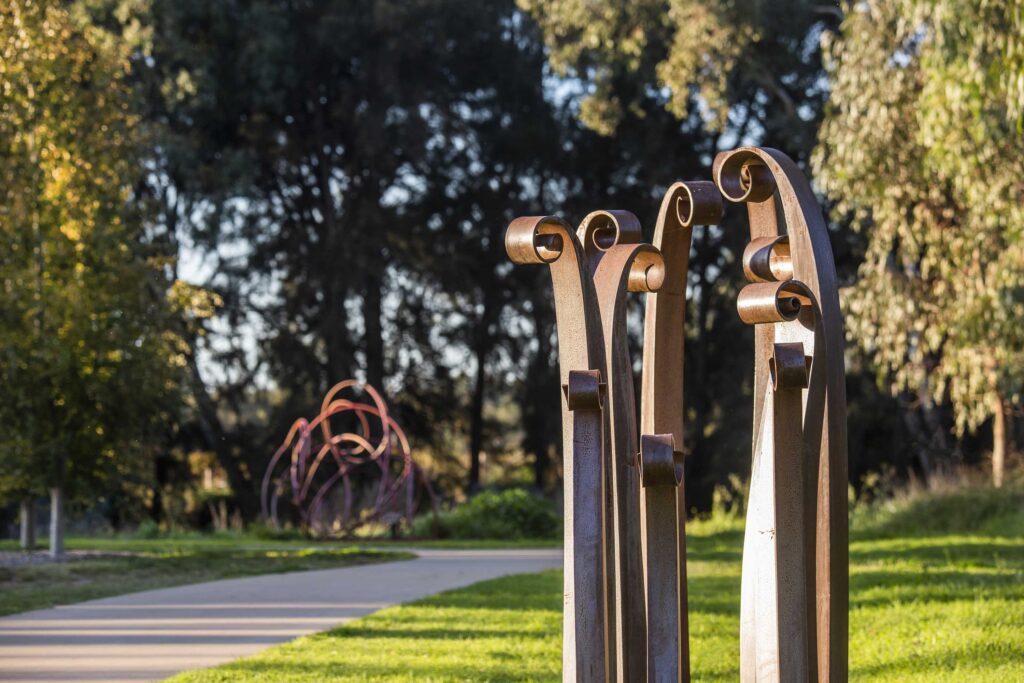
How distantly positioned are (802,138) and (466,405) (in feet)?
35.9

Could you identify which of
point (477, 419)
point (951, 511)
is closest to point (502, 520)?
point (951, 511)

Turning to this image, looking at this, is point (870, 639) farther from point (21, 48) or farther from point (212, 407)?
point (212, 407)

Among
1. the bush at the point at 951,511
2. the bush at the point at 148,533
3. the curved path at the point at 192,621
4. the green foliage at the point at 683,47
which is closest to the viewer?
the curved path at the point at 192,621

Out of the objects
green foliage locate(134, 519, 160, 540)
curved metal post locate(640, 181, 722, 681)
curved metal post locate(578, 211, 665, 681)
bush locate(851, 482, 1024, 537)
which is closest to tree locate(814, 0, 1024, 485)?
bush locate(851, 482, 1024, 537)

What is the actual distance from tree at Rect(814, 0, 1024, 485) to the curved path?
559 cm

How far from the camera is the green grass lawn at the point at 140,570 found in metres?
8.67

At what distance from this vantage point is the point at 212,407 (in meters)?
25.9

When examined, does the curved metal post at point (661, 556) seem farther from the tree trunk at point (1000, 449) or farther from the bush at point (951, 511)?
the tree trunk at point (1000, 449)

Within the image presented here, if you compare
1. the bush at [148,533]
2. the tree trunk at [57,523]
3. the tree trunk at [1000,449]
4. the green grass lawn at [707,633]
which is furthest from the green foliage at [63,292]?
the tree trunk at [1000,449]

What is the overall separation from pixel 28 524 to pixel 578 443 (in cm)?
1247

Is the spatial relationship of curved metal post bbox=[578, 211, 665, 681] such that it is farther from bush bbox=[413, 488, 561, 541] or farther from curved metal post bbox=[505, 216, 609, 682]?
bush bbox=[413, 488, 561, 541]

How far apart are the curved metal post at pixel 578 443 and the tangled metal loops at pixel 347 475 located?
45.1ft

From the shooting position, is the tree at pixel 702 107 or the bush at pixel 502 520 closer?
the bush at pixel 502 520

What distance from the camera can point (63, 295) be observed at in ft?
39.0
